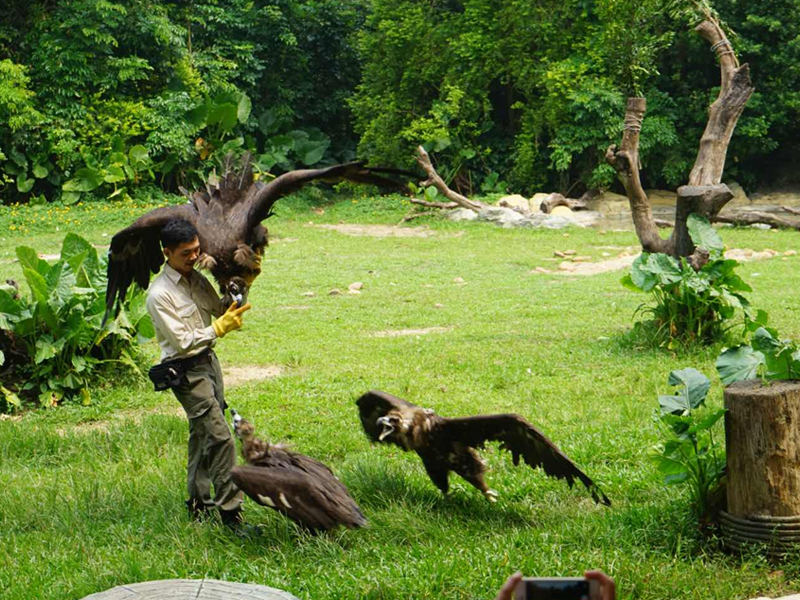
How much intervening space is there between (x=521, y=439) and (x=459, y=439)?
1.09 ft

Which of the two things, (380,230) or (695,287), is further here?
(380,230)

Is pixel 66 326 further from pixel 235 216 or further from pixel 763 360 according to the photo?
pixel 763 360

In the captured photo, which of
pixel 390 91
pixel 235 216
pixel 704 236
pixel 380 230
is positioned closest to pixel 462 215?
pixel 380 230

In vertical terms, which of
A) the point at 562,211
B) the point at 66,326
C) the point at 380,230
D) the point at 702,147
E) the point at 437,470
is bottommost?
the point at 380,230

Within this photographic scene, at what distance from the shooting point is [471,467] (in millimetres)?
4414

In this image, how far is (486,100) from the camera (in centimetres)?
2517

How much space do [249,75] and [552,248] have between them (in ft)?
41.4

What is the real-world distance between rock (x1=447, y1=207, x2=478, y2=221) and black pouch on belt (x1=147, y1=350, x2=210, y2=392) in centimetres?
1639

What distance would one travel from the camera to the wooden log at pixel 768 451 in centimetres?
378

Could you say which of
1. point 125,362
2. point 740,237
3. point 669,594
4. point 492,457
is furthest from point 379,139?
point 669,594

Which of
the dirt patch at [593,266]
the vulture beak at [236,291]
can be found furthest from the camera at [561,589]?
the dirt patch at [593,266]

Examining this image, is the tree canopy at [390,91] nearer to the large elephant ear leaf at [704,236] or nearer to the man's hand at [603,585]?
the large elephant ear leaf at [704,236]

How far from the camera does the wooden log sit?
149 inches

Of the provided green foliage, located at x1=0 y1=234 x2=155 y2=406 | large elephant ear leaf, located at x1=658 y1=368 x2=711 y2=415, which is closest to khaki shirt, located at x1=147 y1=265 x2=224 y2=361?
large elephant ear leaf, located at x1=658 y1=368 x2=711 y2=415
